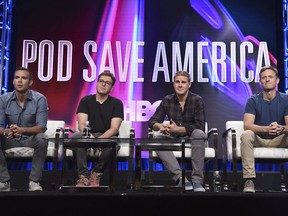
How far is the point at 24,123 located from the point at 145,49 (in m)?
1.77

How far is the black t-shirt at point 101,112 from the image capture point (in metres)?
4.57

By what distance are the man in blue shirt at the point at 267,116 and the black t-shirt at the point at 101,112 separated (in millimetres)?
1230

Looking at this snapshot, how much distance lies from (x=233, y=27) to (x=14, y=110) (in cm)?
269

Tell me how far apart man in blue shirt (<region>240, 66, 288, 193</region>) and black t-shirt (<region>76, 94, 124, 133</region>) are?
1230 mm

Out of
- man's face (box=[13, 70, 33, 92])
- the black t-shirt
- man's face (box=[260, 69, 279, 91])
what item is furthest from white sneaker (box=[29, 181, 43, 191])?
man's face (box=[260, 69, 279, 91])

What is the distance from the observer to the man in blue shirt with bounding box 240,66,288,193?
13.6 ft

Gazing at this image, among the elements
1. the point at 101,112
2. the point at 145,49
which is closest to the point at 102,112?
the point at 101,112

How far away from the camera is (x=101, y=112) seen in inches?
181

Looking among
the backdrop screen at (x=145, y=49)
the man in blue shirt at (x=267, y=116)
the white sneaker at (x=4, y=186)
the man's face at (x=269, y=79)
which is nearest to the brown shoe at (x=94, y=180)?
the white sneaker at (x=4, y=186)

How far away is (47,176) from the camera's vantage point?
490cm
